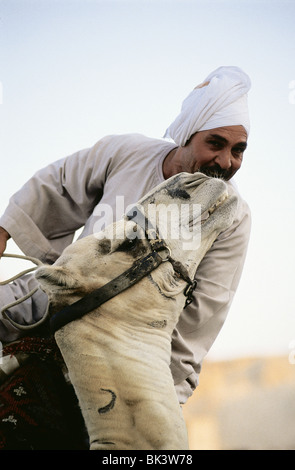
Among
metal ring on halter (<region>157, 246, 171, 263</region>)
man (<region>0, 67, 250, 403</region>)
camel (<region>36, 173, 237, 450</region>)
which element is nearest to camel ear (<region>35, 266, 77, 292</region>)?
camel (<region>36, 173, 237, 450</region>)

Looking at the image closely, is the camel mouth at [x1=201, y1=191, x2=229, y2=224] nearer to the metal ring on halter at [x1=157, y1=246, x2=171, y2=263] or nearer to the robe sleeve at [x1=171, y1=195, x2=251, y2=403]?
the metal ring on halter at [x1=157, y1=246, x2=171, y2=263]

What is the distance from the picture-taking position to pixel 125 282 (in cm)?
169

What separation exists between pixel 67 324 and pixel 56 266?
171 millimetres

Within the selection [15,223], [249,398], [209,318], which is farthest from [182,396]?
[249,398]

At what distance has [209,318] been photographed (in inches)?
104

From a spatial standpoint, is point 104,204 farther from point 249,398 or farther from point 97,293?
point 249,398

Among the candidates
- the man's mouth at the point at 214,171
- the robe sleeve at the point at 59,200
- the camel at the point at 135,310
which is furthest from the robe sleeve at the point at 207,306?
the camel at the point at 135,310

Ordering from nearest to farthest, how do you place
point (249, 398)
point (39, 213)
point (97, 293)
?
point (97, 293) < point (39, 213) < point (249, 398)

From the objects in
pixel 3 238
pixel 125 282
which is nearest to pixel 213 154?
pixel 3 238

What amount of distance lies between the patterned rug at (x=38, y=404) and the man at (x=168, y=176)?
0.55 metres

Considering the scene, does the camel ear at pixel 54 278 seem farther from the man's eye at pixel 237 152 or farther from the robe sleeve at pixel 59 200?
the man's eye at pixel 237 152

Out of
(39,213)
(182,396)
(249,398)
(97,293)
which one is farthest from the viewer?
(249,398)

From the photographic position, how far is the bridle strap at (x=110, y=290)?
169 cm

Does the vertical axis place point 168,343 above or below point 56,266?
below
